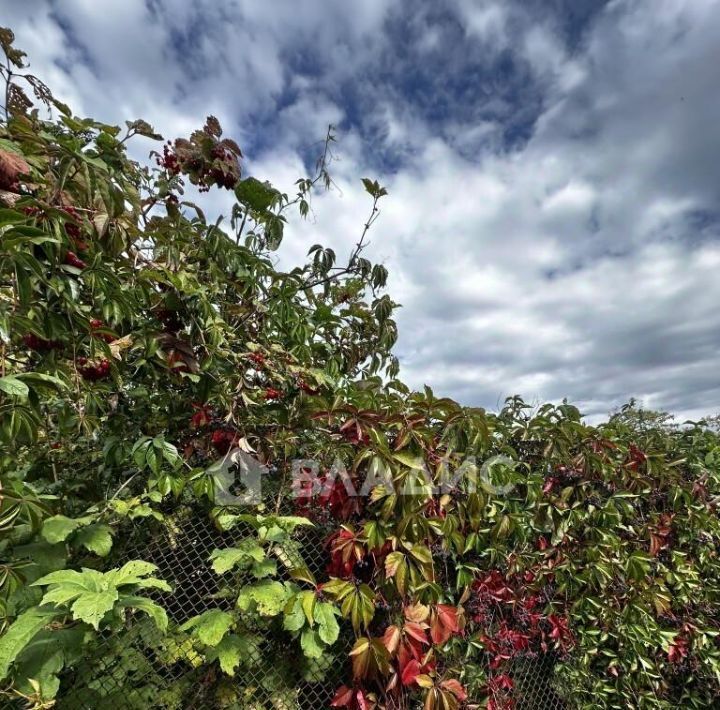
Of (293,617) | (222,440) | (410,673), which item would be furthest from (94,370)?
(410,673)

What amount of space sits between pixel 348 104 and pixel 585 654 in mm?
3418

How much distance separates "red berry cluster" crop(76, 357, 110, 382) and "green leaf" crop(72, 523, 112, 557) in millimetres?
507

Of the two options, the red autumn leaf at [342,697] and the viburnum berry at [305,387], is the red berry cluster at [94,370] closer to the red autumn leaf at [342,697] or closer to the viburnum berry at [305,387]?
the viburnum berry at [305,387]

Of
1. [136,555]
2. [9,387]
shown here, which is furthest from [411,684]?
[9,387]

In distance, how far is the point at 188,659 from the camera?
4.10ft

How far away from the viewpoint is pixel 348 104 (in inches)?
102

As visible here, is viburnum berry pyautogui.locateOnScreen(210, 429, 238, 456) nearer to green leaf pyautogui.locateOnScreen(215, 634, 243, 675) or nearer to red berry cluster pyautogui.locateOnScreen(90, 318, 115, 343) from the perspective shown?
red berry cluster pyautogui.locateOnScreen(90, 318, 115, 343)

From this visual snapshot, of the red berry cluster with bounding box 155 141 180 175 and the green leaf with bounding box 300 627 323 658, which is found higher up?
the red berry cluster with bounding box 155 141 180 175

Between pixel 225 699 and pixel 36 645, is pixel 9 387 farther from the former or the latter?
pixel 225 699

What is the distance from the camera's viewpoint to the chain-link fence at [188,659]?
1167 millimetres

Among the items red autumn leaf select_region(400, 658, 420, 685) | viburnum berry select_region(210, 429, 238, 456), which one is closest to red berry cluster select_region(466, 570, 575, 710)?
red autumn leaf select_region(400, 658, 420, 685)

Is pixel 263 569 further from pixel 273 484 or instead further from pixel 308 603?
pixel 273 484

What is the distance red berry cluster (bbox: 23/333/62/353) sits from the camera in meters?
1.27

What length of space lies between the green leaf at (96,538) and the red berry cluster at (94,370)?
51 cm
